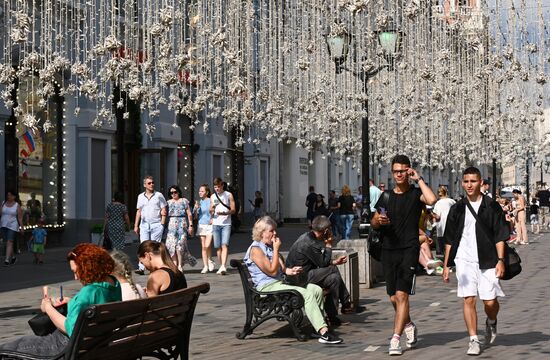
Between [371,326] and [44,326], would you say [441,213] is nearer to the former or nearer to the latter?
[371,326]

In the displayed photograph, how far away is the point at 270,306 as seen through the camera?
12539 mm

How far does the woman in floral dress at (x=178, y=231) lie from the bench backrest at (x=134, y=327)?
39.7 ft

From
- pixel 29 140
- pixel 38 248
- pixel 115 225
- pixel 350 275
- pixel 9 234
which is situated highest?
pixel 29 140

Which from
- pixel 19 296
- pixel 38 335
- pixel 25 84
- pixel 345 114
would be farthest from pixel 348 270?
pixel 345 114

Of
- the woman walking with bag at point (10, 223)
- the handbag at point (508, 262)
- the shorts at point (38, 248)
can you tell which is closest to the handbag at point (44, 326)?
the handbag at point (508, 262)

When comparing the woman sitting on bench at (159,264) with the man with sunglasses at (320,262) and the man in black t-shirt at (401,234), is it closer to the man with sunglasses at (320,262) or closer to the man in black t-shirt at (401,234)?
the man in black t-shirt at (401,234)

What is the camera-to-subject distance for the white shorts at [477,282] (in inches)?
447

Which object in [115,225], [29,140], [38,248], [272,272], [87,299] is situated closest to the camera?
[87,299]

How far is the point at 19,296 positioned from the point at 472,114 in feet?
79.4

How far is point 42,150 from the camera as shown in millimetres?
32094

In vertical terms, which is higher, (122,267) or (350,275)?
(122,267)

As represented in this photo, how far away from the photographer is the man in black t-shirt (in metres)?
11.4

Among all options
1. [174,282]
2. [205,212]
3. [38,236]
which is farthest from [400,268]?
[38,236]

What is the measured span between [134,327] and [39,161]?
24.5 metres
